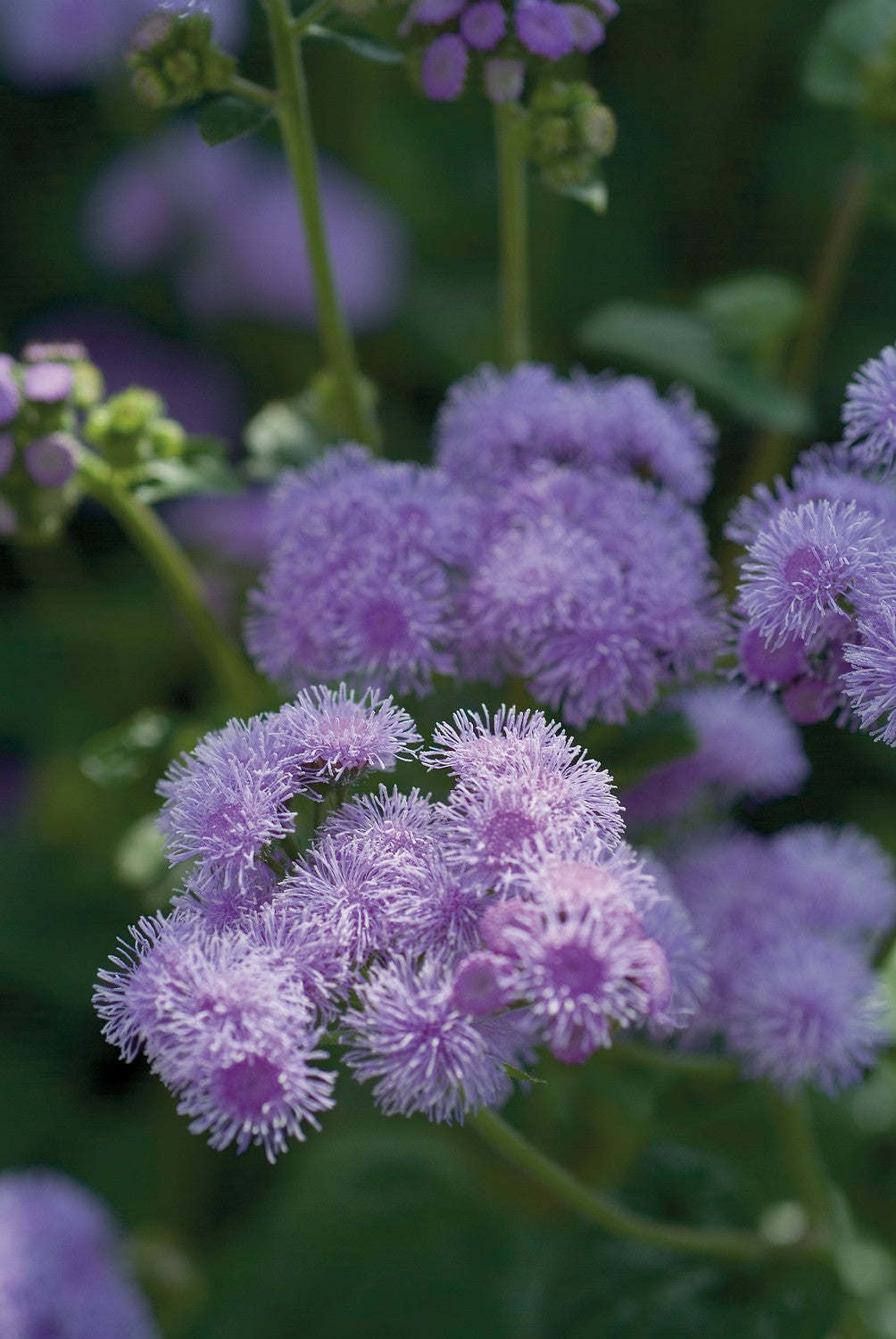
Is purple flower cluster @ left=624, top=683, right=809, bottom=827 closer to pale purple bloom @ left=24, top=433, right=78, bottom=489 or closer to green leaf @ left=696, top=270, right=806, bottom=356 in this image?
green leaf @ left=696, top=270, right=806, bottom=356

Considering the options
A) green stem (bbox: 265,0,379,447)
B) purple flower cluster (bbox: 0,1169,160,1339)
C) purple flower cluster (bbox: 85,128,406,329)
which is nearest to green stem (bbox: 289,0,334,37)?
green stem (bbox: 265,0,379,447)

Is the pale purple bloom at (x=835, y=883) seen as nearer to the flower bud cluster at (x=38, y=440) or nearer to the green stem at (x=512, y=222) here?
the green stem at (x=512, y=222)

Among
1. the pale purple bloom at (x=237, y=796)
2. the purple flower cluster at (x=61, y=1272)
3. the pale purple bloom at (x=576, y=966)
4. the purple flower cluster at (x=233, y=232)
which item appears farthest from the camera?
the purple flower cluster at (x=233, y=232)

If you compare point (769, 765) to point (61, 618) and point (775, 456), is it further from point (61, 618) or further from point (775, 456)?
point (61, 618)

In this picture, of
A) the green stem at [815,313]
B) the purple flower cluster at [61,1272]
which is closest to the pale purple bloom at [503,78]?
the green stem at [815,313]

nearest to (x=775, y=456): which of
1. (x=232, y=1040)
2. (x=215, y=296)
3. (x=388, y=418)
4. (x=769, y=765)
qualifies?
(x=769, y=765)

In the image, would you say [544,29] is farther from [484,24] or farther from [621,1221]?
[621,1221]
